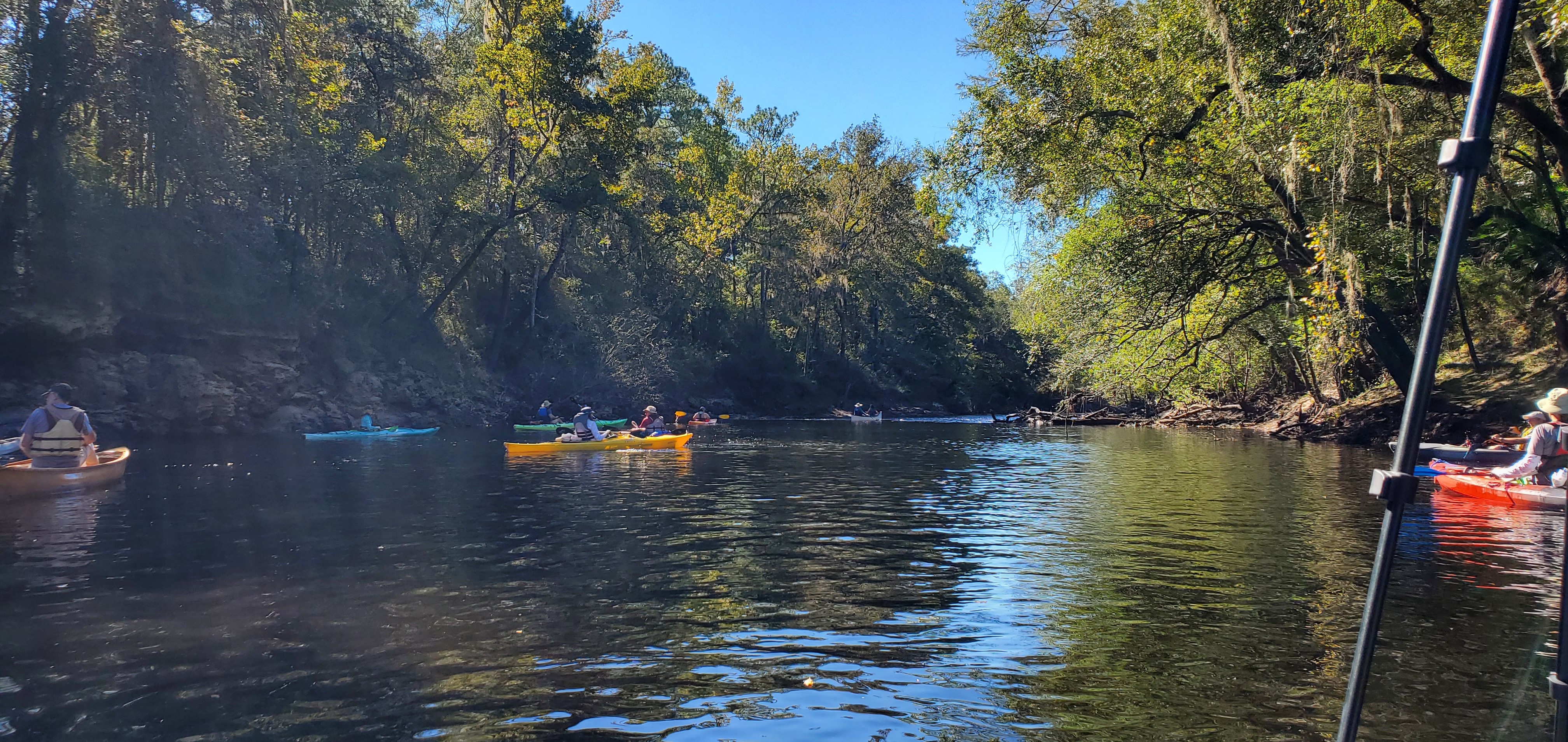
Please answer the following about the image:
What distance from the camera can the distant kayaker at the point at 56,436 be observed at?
1513cm

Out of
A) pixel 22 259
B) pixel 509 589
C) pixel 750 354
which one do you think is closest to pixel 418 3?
pixel 22 259

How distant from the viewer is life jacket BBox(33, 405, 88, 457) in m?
Answer: 15.1

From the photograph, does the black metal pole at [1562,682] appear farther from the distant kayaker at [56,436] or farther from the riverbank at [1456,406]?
the riverbank at [1456,406]

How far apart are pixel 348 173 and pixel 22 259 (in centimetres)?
1154

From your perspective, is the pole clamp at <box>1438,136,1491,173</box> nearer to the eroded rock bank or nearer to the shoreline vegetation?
the shoreline vegetation

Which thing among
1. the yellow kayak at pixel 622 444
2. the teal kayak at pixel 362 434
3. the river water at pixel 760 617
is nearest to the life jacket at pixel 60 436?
the river water at pixel 760 617

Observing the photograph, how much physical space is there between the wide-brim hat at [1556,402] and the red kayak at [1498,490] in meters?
1.12

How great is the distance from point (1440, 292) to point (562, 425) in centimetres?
3204

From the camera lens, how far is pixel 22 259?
27812 mm

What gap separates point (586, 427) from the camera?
26.1 meters

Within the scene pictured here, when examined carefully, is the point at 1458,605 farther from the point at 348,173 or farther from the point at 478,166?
the point at 478,166

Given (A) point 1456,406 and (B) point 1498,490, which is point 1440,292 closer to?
(B) point 1498,490

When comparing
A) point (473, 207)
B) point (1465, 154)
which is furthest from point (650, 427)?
point (1465, 154)

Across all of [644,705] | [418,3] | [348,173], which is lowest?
[644,705]
